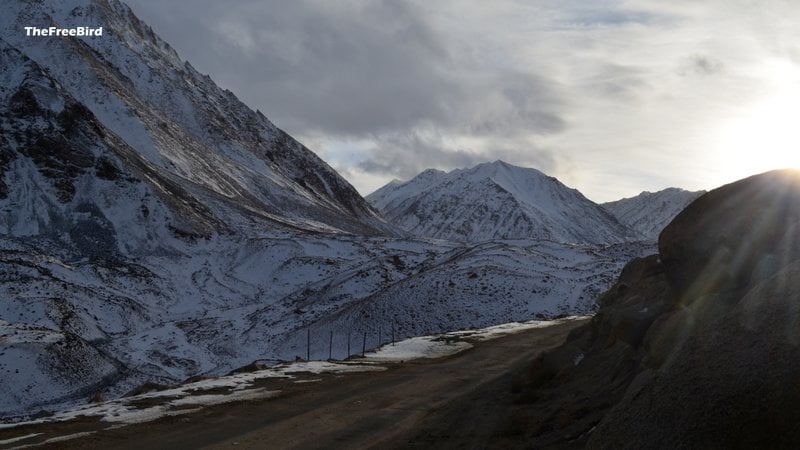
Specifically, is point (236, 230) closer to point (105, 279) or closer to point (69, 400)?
point (105, 279)

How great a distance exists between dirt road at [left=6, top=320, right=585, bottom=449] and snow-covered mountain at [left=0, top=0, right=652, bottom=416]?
67.8ft

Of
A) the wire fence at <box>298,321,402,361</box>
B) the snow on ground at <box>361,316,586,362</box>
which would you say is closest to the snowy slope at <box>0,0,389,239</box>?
the wire fence at <box>298,321,402,361</box>

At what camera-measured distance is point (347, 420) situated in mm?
16094

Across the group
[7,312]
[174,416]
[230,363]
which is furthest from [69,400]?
[174,416]

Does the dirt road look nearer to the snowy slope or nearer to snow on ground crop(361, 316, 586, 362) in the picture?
snow on ground crop(361, 316, 586, 362)

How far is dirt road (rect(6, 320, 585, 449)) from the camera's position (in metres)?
13.8

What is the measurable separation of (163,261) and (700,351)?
298 ft

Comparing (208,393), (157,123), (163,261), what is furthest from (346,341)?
(157,123)

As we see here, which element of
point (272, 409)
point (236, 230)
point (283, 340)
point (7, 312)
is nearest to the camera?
point (272, 409)

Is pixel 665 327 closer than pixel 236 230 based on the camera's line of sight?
Yes

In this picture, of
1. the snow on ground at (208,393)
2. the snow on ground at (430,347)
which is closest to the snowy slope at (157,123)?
the snow on ground at (430,347)

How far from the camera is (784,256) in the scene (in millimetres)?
9172

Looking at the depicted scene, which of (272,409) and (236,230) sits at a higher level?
(236,230)

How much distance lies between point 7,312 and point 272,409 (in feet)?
129
